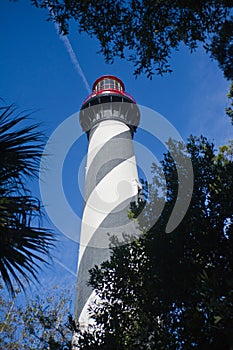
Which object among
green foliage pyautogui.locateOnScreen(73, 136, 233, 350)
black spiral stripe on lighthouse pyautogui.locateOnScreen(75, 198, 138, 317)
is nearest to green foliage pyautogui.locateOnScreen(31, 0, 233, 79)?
green foliage pyautogui.locateOnScreen(73, 136, 233, 350)

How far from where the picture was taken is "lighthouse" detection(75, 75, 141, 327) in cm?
1153

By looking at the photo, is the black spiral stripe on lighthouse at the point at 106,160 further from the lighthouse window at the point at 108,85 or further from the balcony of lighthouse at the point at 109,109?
the lighthouse window at the point at 108,85

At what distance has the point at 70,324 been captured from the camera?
6.46m

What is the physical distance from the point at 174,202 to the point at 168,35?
344 cm

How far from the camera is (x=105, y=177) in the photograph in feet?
46.8

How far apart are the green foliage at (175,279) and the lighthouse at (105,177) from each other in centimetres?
146

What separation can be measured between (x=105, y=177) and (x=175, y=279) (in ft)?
27.9

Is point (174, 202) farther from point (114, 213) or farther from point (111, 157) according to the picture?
point (111, 157)

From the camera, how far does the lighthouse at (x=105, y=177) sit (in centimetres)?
1153

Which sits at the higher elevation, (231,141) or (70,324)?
(231,141)

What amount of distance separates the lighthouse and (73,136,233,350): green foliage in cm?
146

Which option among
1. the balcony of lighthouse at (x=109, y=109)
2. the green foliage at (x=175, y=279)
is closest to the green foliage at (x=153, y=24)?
the green foliage at (x=175, y=279)

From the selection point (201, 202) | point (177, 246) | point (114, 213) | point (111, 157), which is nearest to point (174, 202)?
point (201, 202)

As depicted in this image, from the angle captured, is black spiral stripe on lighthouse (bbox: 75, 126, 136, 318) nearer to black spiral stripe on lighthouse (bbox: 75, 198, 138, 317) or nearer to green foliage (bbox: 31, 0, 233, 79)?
black spiral stripe on lighthouse (bbox: 75, 198, 138, 317)
